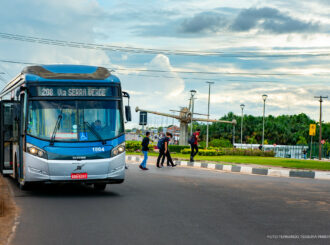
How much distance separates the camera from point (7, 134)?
17.1 metres

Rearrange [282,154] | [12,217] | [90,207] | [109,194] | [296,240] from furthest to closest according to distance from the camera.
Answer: [282,154] → [109,194] → [90,207] → [12,217] → [296,240]

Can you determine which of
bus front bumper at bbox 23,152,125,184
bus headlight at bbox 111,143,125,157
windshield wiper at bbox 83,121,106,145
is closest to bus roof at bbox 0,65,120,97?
windshield wiper at bbox 83,121,106,145

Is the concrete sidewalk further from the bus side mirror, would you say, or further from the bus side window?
the bus side mirror

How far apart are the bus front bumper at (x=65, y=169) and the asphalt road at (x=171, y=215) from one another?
18.9 inches

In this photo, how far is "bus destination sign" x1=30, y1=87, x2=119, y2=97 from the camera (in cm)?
1402

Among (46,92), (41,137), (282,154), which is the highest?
(46,92)

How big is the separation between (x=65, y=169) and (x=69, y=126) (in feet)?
3.48

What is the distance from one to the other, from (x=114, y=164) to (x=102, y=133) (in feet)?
2.67

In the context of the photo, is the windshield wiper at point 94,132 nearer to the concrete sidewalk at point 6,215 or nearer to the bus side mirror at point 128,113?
the bus side mirror at point 128,113

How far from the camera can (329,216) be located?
10.7 m

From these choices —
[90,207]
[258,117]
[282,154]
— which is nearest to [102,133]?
[90,207]

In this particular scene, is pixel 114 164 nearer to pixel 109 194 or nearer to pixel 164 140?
pixel 109 194

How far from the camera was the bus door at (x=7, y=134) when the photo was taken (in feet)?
52.7

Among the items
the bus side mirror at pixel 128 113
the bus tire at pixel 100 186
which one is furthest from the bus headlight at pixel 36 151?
the bus tire at pixel 100 186
